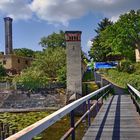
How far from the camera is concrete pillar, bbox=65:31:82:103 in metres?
39.9

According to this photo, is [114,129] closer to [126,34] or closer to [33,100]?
[33,100]

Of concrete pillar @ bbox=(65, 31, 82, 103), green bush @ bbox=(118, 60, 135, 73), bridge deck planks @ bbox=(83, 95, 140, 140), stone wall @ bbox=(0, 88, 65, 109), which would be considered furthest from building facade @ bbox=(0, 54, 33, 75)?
bridge deck planks @ bbox=(83, 95, 140, 140)

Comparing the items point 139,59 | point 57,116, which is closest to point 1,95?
point 139,59

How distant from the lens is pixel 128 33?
2373 inches

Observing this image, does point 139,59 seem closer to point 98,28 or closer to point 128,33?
point 128,33

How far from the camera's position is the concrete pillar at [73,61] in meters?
39.9

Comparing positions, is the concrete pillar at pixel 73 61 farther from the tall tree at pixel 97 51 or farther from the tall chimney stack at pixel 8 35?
the tall chimney stack at pixel 8 35

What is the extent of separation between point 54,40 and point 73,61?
1958 inches

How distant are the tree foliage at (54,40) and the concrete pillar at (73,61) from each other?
158ft

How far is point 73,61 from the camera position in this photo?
40156 mm

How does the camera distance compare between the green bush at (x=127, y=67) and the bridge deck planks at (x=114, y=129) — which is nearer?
the bridge deck planks at (x=114, y=129)

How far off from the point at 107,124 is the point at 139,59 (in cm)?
5719

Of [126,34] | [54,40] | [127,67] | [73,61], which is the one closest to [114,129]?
[73,61]

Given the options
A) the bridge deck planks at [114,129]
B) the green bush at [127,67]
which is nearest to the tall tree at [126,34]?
the green bush at [127,67]
